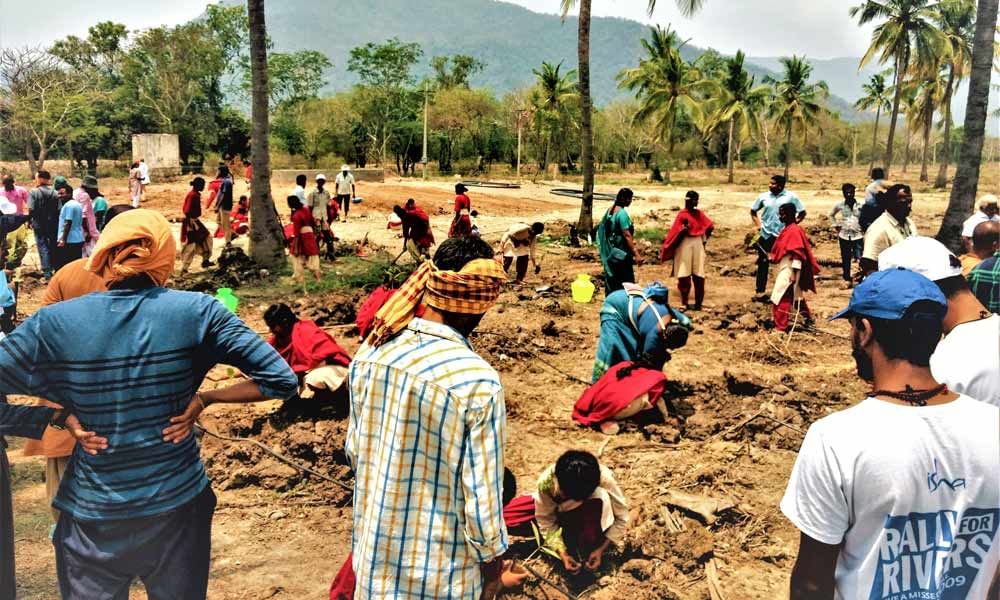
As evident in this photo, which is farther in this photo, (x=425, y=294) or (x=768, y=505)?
(x=768, y=505)

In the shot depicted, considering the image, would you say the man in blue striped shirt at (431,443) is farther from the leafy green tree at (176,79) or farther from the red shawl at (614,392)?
the leafy green tree at (176,79)

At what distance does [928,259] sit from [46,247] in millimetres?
10947

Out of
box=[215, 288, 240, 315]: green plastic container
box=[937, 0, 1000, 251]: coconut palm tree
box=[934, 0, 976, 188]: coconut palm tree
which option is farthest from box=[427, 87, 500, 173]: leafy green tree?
box=[215, 288, 240, 315]: green plastic container

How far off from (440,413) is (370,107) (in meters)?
43.3

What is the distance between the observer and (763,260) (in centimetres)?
959

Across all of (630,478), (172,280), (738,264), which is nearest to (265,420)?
(630,478)

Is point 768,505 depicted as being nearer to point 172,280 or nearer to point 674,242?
point 674,242

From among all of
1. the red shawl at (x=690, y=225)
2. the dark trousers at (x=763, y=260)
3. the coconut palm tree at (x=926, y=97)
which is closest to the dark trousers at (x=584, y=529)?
the red shawl at (x=690, y=225)

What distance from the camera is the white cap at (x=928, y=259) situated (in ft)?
8.27

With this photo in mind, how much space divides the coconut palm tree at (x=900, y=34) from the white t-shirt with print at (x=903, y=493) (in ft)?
99.0

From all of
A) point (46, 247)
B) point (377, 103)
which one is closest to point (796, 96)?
point (377, 103)

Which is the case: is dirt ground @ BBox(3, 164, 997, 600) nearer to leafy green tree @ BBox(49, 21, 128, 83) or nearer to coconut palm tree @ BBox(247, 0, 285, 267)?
coconut palm tree @ BBox(247, 0, 285, 267)

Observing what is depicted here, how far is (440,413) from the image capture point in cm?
186

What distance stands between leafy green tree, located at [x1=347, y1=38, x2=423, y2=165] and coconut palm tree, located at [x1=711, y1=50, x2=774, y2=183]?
18287 mm
